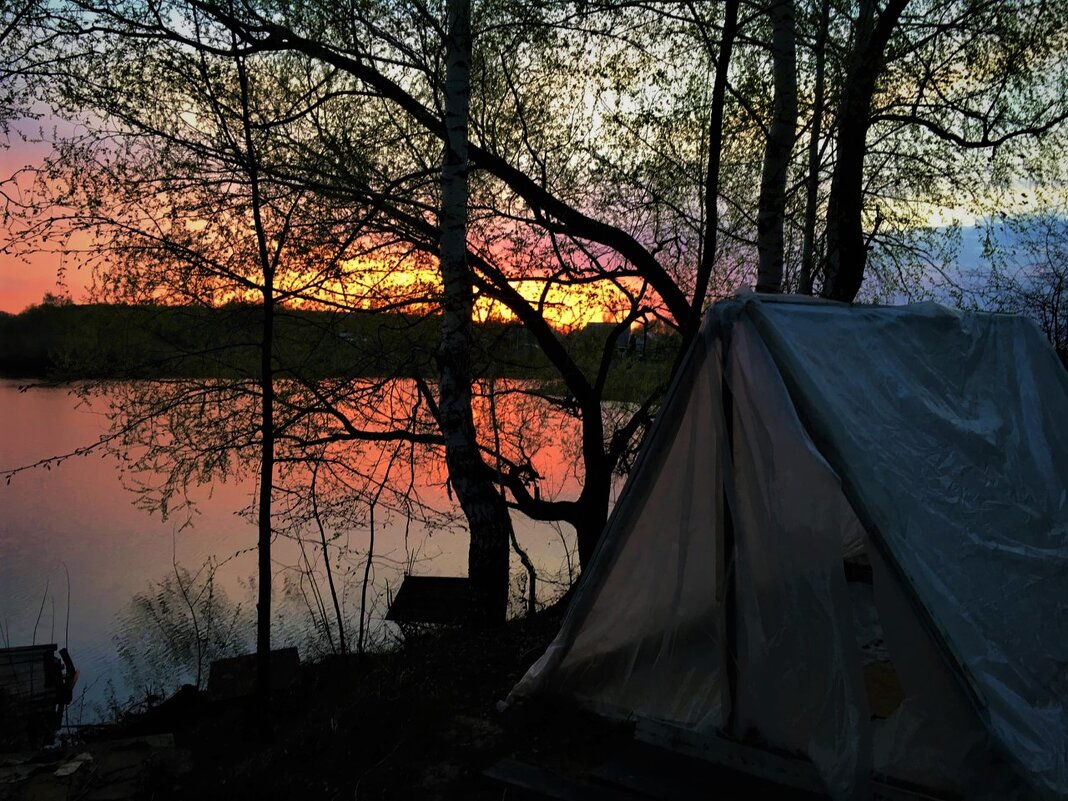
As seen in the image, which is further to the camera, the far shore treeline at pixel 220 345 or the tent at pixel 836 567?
the far shore treeline at pixel 220 345

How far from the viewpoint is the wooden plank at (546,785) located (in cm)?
328

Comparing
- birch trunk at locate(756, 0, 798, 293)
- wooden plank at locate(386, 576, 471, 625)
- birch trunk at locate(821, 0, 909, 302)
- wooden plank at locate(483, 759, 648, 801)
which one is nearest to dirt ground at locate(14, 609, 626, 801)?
wooden plank at locate(483, 759, 648, 801)

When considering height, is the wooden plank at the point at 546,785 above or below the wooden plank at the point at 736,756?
below

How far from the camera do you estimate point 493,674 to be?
493 cm

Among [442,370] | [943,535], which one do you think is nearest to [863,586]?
[943,535]

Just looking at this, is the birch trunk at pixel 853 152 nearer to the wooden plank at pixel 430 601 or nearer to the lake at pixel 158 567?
the lake at pixel 158 567

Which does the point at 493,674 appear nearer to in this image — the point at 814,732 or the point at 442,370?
the point at 814,732

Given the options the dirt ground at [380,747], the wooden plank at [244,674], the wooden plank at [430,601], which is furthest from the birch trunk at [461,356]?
the wooden plank at [244,674]

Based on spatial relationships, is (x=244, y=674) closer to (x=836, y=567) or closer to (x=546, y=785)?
(x=546, y=785)

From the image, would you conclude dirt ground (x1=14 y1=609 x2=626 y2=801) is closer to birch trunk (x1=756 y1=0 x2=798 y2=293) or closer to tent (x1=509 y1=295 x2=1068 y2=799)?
tent (x1=509 y1=295 x2=1068 y2=799)

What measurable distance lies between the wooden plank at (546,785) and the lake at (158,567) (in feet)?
19.5

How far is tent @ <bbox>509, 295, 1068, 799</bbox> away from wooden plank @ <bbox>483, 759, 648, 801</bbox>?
48 cm

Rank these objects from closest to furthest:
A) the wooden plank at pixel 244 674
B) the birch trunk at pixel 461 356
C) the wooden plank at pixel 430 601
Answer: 1. the birch trunk at pixel 461 356
2. the wooden plank at pixel 244 674
3. the wooden plank at pixel 430 601

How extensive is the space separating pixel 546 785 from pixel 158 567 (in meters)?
12.9
